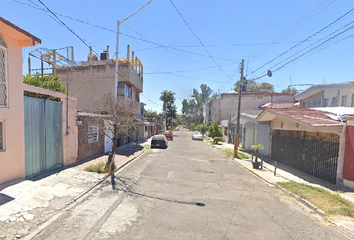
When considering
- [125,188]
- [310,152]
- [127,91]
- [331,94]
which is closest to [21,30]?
[125,188]

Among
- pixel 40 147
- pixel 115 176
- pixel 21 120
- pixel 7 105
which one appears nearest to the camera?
pixel 7 105

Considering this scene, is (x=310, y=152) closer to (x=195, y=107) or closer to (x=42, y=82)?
(x=42, y=82)

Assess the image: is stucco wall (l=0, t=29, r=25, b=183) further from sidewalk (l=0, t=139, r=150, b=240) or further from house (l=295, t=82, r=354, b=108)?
house (l=295, t=82, r=354, b=108)

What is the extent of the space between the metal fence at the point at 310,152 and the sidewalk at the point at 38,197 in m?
9.85

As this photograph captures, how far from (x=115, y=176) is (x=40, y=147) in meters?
3.15

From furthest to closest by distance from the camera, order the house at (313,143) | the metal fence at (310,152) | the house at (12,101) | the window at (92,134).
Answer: the window at (92,134), the metal fence at (310,152), the house at (313,143), the house at (12,101)

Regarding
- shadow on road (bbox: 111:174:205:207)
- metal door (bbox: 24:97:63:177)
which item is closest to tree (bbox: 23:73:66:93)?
metal door (bbox: 24:97:63:177)

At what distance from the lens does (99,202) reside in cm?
497

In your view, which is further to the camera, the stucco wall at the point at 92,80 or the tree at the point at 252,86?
the stucco wall at the point at 92,80

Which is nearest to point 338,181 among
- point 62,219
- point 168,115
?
point 62,219

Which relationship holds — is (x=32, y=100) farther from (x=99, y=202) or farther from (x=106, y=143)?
(x=106, y=143)

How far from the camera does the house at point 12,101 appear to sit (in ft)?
17.5

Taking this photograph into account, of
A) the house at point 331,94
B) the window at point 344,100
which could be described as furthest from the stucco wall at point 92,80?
the window at point 344,100

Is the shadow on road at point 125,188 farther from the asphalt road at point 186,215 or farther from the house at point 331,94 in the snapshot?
the house at point 331,94
